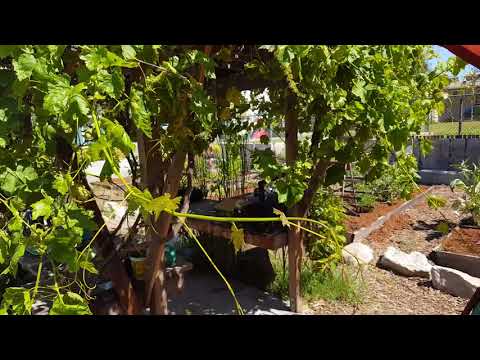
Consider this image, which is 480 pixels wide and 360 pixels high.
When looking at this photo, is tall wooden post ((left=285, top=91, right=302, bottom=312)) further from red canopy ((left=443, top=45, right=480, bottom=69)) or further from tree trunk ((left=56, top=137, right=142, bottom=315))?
red canopy ((left=443, top=45, right=480, bottom=69))

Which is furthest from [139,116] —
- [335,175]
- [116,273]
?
[335,175]

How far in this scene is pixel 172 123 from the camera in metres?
1.81

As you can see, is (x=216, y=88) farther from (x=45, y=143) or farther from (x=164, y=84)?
(x=45, y=143)

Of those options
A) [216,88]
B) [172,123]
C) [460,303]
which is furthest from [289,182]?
[460,303]

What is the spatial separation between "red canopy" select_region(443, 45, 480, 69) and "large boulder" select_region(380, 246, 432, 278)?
155 inches

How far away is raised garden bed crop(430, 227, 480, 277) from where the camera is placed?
4.11 metres

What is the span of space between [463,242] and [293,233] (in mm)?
2810

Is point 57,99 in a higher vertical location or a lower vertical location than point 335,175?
higher

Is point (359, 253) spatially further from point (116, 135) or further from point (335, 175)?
point (116, 135)

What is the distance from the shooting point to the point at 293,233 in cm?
321

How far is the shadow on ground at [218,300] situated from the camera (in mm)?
3428
